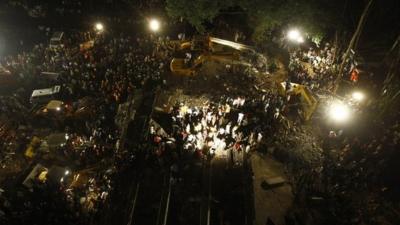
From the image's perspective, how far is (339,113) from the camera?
16609mm

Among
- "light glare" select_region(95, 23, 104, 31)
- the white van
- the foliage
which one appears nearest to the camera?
the white van

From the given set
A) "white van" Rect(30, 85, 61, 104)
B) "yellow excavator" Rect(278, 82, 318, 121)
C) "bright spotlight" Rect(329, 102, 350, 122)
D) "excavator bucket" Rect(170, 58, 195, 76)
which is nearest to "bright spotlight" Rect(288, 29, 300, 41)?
"yellow excavator" Rect(278, 82, 318, 121)

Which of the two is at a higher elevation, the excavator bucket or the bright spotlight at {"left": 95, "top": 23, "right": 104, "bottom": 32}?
the bright spotlight at {"left": 95, "top": 23, "right": 104, "bottom": 32}

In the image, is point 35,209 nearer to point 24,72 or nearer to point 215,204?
point 215,204

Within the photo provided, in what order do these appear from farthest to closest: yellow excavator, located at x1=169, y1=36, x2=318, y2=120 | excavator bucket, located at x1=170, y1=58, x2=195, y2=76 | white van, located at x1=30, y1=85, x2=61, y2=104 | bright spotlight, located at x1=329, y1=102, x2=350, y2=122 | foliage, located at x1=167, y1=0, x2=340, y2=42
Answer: yellow excavator, located at x1=169, y1=36, x2=318, y2=120 < excavator bucket, located at x1=170, y1=58, x2=195, y2=76 < foliage, located at x1=167, y1=0, x2=340, y2=42 < white van, located at x1=30, y1=85, x2=61, y2=104 < bright spotlight, located at x1=329, y1=102, x2=350, y2=122

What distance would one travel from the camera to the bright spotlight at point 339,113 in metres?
16.6

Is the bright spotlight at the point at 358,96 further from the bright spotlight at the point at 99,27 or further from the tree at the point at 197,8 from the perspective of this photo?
the bright spotlight at the point at 99,27

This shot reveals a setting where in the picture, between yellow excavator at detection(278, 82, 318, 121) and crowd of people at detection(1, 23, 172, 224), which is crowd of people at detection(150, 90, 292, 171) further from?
crowd of people at detection(1, 23, 172, 224)

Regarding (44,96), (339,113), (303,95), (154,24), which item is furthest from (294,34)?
(44,96)

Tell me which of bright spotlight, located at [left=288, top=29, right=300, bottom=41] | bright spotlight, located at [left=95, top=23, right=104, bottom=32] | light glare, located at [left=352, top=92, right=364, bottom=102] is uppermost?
bright spotlight, located at [left=95, top=23, right=104, bottom=32]

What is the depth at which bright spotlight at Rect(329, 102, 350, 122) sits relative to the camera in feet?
54.5

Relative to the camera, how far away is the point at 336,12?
21.7m

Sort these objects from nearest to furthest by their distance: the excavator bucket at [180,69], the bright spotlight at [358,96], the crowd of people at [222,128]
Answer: the crowd of people at [222,128] < the bright spotlight at [358,96] < the excavator bucket at [180,69]

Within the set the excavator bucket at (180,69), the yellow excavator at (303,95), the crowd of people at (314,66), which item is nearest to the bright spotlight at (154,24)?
the excavator bucket at (180,69)
